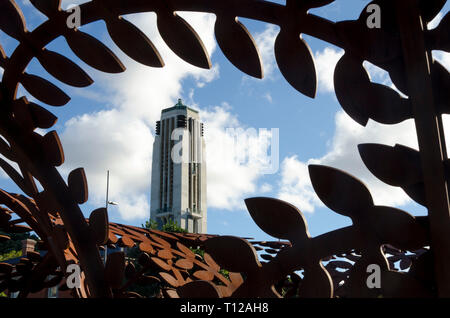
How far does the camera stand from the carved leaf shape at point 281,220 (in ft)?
2.13

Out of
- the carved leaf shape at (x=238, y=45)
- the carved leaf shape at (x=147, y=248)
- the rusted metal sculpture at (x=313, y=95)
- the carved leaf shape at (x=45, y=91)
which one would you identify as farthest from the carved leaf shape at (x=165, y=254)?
the carved leaf shape at (x=238, y=45)

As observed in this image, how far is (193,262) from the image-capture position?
161 centimetres

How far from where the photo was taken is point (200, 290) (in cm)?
69

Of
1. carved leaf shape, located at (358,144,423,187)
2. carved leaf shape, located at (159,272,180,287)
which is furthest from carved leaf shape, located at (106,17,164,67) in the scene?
carved leaf shape, located at (159,272,180,287)

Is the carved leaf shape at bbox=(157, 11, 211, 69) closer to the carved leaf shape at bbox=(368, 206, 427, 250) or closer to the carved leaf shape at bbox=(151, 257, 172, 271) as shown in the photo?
the carved leaf shape at bbox=(368, 206, 427, 250)

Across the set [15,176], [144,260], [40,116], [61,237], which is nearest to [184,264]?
[144,260]

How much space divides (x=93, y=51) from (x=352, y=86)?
0.54m

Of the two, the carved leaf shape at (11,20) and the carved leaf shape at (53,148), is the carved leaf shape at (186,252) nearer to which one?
the carved leaf shape at (53,148)

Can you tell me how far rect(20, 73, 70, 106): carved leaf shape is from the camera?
103 centimetres

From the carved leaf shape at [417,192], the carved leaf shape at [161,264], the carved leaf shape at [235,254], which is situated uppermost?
the carved leaf shape at [161,264]

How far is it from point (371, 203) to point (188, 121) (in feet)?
138

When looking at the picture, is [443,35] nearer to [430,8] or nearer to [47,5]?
[430,8]
